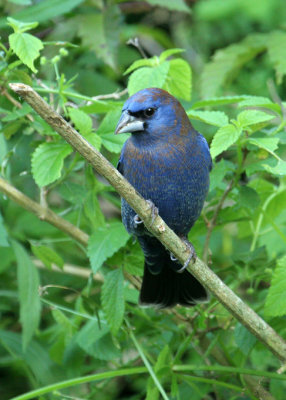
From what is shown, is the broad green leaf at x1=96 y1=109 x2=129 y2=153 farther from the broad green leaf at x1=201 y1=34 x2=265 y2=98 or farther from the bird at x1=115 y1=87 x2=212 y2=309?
the broad green leaf at x1=201 y1=34 x2=265 y2=98

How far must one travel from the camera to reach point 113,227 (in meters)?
2.86

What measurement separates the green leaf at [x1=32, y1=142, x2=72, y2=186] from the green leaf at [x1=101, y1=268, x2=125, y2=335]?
0.47m

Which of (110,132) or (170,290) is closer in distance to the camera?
(110,132)

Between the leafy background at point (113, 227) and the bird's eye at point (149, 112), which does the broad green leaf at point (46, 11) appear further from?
the bird's eye at point (149, 112)

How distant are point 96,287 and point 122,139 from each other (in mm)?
1081

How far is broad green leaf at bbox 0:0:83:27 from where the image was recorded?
3.28 m

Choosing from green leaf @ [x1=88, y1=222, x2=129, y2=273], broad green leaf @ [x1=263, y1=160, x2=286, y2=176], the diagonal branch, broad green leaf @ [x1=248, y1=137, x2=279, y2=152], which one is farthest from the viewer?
green leaf @ [x1=88, y1=222, x2=129, y2=273]

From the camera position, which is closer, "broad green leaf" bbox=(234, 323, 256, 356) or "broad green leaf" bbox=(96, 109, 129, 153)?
"broad green leaf" bbox=(234, 323, 256, 356)

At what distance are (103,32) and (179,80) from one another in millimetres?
923

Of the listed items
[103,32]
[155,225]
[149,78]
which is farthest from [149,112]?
[103,32]

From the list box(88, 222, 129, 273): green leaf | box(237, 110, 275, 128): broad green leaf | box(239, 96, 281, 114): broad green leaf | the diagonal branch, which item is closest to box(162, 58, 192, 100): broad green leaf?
box(239, 96, 281, 114): broad green leaf

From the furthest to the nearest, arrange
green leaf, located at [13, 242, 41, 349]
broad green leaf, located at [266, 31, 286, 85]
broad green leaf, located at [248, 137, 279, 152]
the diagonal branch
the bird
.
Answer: broad green leaf, located at [266, 31, 286, 85] < green leaf, located at [13, 242, 41, 349] < the bird < broad green leaf, located at [248, 137, 279, 152] < the diagonal branch

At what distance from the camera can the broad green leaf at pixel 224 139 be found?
93.2 inches

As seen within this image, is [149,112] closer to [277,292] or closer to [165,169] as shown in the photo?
[165,169]
